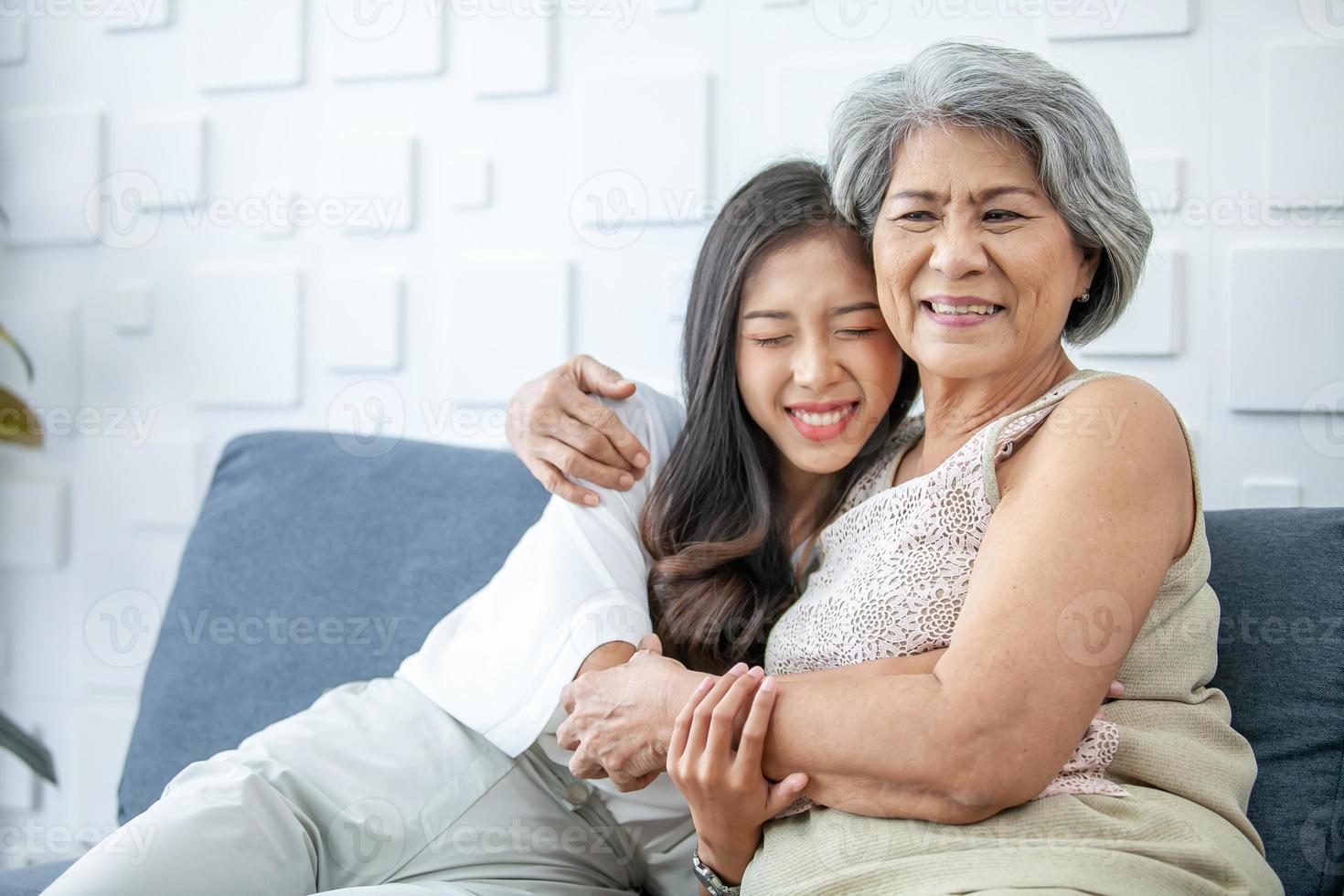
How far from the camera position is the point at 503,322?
2.40m

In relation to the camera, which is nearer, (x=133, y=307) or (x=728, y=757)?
(x=728, y=757)

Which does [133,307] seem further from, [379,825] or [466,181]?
[379,825]

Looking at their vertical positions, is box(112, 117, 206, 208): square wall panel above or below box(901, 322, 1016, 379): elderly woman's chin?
above

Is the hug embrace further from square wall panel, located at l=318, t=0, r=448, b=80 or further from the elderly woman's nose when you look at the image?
square wall panel, located at l=318, t=0, r=448, b=80

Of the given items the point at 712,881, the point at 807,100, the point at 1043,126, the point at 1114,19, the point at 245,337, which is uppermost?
the point at 1114,19

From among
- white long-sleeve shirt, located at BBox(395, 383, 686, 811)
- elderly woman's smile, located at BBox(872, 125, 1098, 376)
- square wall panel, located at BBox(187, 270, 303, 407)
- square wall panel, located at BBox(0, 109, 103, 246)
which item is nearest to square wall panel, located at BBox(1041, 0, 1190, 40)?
elderly woman's smile, located at BBox(872, 125, 1098, 376)

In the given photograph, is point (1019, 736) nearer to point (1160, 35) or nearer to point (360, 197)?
point (1160, 35)

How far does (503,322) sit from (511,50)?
584 mm

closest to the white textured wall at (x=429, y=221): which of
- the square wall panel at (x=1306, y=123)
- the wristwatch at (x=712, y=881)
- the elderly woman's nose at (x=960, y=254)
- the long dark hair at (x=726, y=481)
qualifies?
the square wall panel at (x=1306, y=123)

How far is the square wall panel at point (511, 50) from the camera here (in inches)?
92.2

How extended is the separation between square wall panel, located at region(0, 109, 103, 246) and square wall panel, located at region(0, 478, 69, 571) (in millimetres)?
622

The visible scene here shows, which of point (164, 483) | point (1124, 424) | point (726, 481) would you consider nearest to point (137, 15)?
point (164, 483)

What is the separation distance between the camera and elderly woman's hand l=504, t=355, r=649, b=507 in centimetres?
161

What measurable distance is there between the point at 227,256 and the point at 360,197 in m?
0.40
